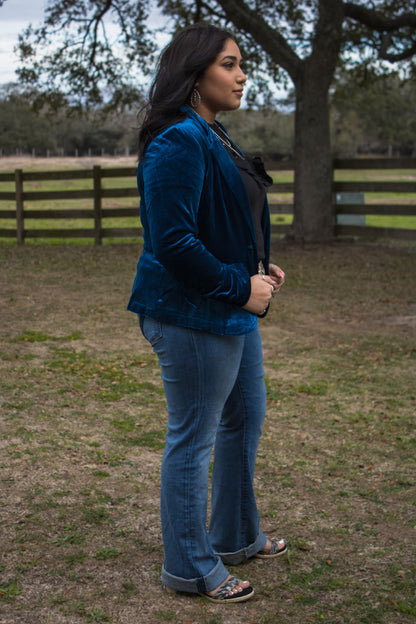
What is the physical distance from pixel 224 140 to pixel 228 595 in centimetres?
156

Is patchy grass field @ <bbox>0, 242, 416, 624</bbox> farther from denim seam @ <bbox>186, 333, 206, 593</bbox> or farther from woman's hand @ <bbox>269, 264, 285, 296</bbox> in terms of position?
woman's hand @ <bbox>269, 264, 285, 296</bbox>

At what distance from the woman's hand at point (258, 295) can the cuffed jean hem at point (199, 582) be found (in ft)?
3.04

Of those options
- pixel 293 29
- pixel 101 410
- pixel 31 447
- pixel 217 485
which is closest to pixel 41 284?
pixel 101 410

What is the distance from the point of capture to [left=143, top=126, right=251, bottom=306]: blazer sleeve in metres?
2.08

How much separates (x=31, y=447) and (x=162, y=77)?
2.41 meters

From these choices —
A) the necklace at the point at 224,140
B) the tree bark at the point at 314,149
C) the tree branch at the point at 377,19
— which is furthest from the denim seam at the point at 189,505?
the tree branch at the point at 377,19

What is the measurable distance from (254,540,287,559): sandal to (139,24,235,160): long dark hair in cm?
164

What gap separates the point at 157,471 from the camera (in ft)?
12.3

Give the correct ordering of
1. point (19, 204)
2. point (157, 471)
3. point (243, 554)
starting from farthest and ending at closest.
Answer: point (19, 204)
point (157, 471)
point (243, 554)

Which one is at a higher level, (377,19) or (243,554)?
(377,19)

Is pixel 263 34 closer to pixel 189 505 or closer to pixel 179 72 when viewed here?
pixel 179 72

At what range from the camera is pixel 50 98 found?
628 inches

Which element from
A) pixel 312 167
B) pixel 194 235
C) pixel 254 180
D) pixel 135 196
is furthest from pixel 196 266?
pixel 135 196

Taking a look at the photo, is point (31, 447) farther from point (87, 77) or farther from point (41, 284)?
point (87, 77)
